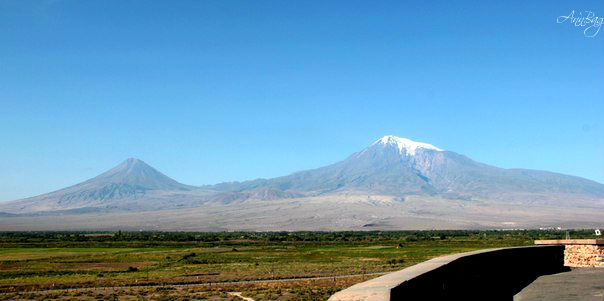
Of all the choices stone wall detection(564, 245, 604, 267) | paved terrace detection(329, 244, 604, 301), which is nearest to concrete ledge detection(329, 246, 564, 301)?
paved terrace detection(329, 244, 604, 301)

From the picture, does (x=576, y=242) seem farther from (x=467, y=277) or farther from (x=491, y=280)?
(x=467, y=277)

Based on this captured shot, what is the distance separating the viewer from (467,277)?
44.8 ft

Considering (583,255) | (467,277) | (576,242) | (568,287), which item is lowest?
(568,287)

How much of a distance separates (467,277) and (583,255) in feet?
27.9

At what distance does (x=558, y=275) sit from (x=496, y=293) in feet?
12.2

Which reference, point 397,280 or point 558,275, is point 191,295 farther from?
point 397,280

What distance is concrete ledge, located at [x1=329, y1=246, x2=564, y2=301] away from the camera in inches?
348

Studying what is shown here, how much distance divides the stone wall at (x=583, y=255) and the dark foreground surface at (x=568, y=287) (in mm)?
1214

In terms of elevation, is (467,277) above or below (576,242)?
below

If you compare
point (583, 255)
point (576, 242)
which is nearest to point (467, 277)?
point (583, 255)

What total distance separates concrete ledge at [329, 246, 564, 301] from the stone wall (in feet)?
0.89

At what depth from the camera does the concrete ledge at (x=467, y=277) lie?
885 centimetres

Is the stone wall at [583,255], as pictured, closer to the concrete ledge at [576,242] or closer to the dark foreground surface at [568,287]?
the concrete ledge at [576,242]

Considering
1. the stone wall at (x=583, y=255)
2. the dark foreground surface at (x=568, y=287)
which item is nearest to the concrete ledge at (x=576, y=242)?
the stone wall at (x=583, y=255)
